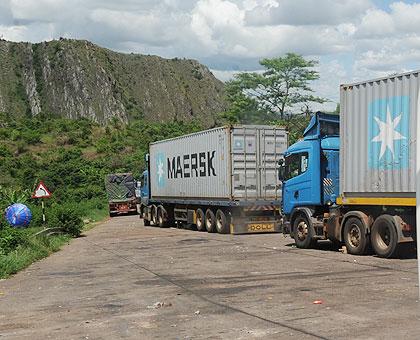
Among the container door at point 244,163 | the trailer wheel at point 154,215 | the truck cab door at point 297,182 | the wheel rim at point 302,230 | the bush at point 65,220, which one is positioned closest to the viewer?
the truck cab door at point 297,182

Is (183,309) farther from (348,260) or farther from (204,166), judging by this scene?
(204,166)

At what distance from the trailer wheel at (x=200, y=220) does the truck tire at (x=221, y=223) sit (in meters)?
1.53

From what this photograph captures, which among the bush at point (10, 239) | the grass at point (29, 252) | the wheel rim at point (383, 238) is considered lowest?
the grass at point (29, 252)

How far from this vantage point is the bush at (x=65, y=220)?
27.0 metres

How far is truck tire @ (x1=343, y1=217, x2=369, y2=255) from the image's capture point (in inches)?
623

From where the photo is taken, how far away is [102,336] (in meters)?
8.23

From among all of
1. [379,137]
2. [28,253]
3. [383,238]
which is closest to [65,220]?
[28,253]

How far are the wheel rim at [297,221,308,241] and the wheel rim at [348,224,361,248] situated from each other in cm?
215

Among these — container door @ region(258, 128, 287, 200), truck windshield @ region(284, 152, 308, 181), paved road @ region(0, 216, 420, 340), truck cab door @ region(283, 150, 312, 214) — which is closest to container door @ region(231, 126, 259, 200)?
container door @ region(258, 128, 287, 200)

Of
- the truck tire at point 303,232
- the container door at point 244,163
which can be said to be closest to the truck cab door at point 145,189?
the container door at point 244,163

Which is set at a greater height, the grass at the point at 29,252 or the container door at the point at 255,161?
the container door at the point at 255,161

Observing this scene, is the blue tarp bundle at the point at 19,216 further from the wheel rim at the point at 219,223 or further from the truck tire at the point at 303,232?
the truck tire at the point at 303,232

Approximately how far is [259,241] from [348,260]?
22.1ft

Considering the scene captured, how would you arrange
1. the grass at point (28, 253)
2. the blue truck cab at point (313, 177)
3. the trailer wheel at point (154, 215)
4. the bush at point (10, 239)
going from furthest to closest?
the trailer wheel at point (154, 215), the bush at point (10, 239), the blue truck cab at point (313, 177), the grass at point (28, 253)
